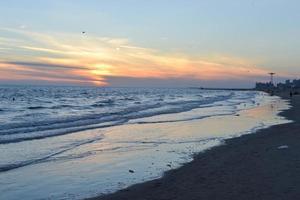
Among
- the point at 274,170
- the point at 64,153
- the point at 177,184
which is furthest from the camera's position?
the point at 64,153

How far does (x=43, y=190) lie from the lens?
33.8 feet

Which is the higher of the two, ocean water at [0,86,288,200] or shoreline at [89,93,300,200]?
shoreline at [89,93,300,200]

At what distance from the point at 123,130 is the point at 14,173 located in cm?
1224

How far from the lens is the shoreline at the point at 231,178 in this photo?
370 inches

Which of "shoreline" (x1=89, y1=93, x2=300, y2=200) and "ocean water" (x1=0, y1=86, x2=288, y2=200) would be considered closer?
"shoreline" (x1=89, y1=93, x2=300, y2=200)

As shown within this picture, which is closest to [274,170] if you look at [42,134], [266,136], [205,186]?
[205,186]

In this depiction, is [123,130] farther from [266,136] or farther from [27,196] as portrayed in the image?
[27,196]

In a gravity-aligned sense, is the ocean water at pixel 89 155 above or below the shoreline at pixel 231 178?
below

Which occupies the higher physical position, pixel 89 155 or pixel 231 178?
pixel 231 178

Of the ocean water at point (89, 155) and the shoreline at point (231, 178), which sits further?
the ocean water at point (89, 155)

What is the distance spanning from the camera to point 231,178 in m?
10.9

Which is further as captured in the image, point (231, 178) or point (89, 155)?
point (89, 155)

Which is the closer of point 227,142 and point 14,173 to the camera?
point 14,173

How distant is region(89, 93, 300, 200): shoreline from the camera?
9398mm
